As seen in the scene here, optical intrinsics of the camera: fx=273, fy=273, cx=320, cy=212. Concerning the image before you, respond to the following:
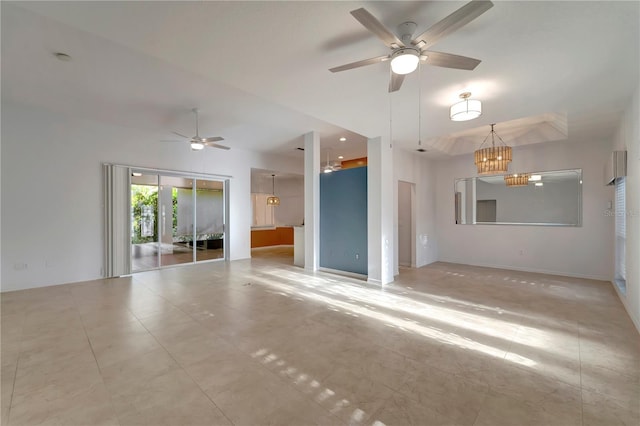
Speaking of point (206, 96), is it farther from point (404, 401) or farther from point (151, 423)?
point (404, 401)

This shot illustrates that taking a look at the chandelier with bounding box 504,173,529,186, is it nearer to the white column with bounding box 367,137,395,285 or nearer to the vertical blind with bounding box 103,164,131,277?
the white column with bounding box 367,137,395,285

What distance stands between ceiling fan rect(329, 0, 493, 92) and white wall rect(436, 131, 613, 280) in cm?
539

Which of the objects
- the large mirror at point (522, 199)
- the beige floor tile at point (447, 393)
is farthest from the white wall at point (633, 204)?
the beige floor tile at point (447, 393)

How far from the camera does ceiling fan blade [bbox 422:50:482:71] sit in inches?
88.5

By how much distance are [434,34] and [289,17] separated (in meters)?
1.14

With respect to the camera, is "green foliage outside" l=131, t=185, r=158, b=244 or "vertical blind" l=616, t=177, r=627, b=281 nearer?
"vertical blind" l=616, t=177, r=627, b=281

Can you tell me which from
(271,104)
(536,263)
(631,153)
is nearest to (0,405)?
(271,104)

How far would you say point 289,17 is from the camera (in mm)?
2207

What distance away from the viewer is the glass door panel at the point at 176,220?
22.8 feet

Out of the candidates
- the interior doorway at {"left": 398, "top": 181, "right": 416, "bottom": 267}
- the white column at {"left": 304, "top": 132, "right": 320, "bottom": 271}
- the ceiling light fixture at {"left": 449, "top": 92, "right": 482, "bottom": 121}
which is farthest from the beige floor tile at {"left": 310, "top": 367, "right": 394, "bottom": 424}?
the interior doorway at {"left": 398, "top": 181, "right": 416, "bottom": 267}

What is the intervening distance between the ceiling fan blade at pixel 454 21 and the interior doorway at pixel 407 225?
5.37 metres

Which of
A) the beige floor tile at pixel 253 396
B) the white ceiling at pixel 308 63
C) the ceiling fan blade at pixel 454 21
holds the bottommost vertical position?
the beige floor tile at pixel 253 396

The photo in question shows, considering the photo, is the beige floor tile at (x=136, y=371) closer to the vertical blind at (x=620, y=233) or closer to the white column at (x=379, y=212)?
the white column at (x=379, y=212)

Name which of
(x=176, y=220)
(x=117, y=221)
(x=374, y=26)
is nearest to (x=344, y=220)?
(x=176, y=220)
